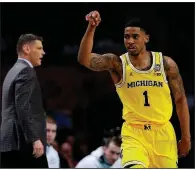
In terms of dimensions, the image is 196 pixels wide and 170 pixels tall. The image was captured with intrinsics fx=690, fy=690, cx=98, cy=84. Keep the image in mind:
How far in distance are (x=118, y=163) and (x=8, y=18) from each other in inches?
145

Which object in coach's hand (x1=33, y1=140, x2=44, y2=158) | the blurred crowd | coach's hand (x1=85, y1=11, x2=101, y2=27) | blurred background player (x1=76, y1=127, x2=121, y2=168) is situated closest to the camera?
coach's hand (x1=85, y1=11, x2=101, y2=27)

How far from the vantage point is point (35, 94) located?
295 inches

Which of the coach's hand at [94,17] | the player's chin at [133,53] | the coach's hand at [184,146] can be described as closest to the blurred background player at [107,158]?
the coach's hand at [184,146]

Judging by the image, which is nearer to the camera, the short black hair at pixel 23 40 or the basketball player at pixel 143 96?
the basketball player at pixel 143 96

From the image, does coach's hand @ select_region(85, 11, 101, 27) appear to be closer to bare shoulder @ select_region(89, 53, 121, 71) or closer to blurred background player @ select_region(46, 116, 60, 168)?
bare shoulder @ select_region(89, 53, 121, 71)

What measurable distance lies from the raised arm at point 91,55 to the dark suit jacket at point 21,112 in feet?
2.01

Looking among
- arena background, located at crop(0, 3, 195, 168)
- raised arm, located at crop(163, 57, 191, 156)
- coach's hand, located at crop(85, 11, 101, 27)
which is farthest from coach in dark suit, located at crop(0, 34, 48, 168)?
arena background, located at crop(0, 3, 195, 168)

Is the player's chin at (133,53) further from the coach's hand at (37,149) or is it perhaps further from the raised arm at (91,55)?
the coach's hand at (37,149)

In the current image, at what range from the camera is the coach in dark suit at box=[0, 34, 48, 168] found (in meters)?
7.37

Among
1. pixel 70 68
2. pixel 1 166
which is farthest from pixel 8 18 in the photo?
pixel 1 166

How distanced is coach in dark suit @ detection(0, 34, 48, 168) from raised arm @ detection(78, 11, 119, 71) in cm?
61

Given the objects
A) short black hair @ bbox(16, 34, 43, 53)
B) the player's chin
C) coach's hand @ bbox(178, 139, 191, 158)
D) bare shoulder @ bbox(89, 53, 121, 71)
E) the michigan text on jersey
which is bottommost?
coach's hand @ bbox(178, 139, 191, 158)

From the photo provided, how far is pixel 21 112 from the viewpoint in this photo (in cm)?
737

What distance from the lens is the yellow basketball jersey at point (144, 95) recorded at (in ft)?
24.8
